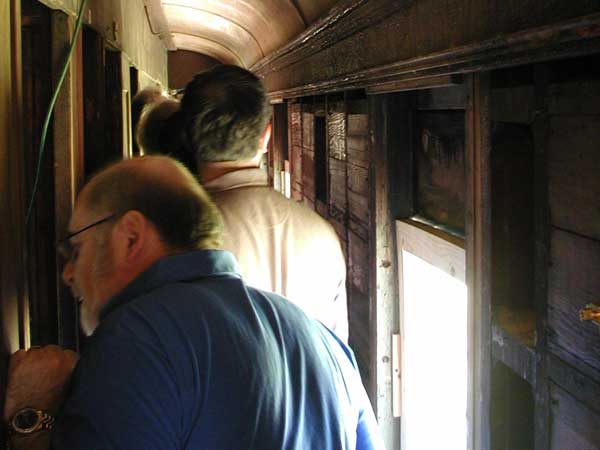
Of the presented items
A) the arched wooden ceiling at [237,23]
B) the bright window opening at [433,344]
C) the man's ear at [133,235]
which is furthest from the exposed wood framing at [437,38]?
the man's ear at [133,235]

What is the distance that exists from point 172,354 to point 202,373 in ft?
0.21

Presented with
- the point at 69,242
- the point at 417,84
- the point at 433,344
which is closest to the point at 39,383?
the point at 69,242

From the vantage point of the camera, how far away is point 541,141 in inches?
78.5

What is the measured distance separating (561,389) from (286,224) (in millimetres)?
917

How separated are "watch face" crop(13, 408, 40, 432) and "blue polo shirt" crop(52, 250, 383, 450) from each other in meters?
0.28

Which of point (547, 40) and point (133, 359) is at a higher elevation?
point (547, 40)

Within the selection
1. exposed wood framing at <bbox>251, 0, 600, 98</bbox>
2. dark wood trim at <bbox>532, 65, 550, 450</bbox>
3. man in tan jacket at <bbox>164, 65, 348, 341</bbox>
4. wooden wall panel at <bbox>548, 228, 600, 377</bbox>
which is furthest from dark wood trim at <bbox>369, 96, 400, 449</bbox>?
wooden wall panel at <bbox>548, 228, 600, 377</bbox>

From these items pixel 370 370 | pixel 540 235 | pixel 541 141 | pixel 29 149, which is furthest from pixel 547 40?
pixel 370 370

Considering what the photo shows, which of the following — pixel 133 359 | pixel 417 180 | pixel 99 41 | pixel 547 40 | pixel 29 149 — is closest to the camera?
pixel 133 359

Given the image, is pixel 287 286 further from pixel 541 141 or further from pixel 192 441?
pixel 192 441

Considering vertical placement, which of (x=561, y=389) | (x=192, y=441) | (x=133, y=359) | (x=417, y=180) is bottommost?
(x=561, y=389)

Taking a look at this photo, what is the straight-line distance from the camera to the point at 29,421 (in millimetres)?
1448

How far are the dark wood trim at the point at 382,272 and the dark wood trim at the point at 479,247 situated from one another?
1161 millimetres

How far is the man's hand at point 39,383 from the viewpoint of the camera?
146 cm
